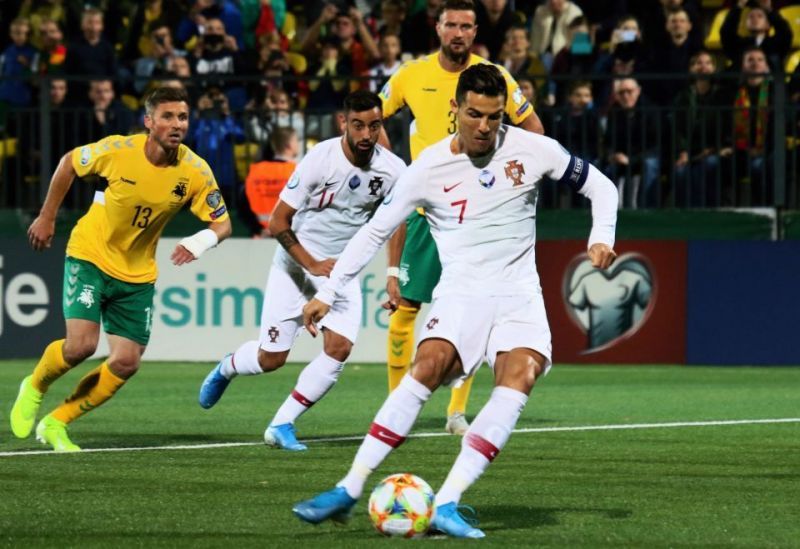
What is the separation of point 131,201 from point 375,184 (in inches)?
57.4

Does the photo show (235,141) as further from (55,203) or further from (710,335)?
(55,203)

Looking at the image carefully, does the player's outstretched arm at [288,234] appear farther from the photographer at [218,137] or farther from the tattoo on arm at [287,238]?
the photographer at [218,137]

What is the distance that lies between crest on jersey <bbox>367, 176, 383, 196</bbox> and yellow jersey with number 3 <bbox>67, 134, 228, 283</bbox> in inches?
35.2

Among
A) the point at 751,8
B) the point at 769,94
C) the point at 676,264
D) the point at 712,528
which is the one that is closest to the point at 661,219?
the point at 676,264

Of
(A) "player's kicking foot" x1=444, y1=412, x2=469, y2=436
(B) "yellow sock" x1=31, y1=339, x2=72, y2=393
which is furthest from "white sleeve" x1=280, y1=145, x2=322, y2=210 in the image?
(A) "player's kicking foot" x1=444, y1=412, x2=469, y2=436

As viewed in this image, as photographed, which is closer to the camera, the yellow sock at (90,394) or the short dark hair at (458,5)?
the yellow sock at (90,394)

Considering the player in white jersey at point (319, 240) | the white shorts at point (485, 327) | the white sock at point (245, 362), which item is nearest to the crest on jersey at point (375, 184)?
the player in white jersey at point (319, 240)

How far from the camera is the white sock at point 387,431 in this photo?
23.7 ft

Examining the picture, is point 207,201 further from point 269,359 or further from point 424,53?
point 424,53

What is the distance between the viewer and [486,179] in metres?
7.73

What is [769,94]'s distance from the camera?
17.1m

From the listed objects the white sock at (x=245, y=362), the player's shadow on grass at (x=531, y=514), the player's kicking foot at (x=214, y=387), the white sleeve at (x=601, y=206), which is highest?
the white sleeve at (x=601, y=206)

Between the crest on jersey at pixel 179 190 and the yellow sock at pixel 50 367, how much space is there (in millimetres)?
1107

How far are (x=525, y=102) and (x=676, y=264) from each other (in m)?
6.33
